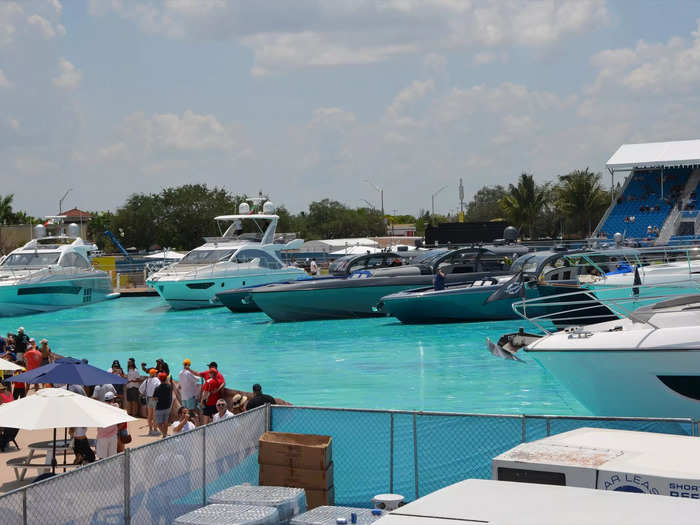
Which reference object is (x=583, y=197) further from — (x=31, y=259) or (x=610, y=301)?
(x=610, y=301)

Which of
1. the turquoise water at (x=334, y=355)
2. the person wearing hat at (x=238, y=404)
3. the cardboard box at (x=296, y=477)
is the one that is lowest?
the turquoise water at (x=334, y=355)

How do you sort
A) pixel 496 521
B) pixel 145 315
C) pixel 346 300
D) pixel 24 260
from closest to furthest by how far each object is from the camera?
pixel 496 521 < pixel 346 300 < pixel 145 315 < pixel 24 260

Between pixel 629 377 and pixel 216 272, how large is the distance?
103 ft

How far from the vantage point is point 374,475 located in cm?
1032

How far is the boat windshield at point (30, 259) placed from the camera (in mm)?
44375

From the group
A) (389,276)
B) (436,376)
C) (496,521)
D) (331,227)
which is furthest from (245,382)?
(331,227)

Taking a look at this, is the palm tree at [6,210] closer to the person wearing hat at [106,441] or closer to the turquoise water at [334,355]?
the turquoise water at [334,355]

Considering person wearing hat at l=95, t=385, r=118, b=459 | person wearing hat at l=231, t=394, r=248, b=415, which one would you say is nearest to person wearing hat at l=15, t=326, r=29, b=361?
person wearing hat at l=231, t=394, r=248, b=415

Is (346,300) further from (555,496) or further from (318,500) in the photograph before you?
(555,496)

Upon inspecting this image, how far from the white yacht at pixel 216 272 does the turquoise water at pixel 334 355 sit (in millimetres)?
1057

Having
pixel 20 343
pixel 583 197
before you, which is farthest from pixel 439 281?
pixel 583 197

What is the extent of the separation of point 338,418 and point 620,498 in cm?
479

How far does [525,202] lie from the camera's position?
86.8 meters

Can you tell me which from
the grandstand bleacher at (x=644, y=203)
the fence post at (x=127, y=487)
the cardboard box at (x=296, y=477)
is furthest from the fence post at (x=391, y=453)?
the grandstand bleacher at (x=644, y=203)
